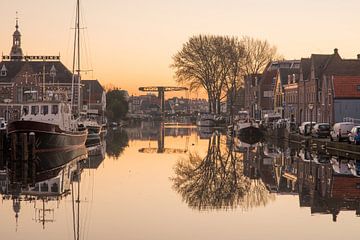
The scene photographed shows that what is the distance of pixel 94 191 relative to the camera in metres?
27.5

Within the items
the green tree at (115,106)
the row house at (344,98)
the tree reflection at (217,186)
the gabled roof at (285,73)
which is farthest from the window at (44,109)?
the green tree at (115,106)

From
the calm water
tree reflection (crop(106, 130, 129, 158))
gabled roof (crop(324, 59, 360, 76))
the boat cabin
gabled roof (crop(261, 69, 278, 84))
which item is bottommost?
the calm water

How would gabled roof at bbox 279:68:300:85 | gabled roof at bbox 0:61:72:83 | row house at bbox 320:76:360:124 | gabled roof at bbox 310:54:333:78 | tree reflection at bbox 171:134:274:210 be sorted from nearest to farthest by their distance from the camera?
tree reflection at bbox 171:134:274:210 < row house at bbox 320:76:360:124 < gabled roof at bbox 310:54:333:78 < gabled roof at bbox 279:68:300:85 < gabled roof at bbox 0:61:72:83

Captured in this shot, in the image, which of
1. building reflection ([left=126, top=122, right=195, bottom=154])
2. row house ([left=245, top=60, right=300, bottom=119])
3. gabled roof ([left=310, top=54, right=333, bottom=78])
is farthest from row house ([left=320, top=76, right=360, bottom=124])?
row house ([left=245, top=60, right=300, bottom=119])

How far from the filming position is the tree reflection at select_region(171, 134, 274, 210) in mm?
24494

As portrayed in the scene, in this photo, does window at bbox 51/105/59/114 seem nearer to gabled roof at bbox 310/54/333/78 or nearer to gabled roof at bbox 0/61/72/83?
gabled roof at bbox 310/54/333/78

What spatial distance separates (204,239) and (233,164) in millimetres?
25465

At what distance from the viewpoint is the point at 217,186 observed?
2962cm

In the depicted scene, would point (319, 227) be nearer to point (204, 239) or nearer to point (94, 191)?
point (204, 239)

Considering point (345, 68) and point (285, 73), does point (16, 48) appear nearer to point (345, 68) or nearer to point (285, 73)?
point (285, 73)

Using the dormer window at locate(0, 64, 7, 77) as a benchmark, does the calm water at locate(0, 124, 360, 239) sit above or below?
below

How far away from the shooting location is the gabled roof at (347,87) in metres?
→ 67.4

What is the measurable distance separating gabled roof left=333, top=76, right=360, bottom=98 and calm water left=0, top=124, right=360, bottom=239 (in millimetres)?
28912

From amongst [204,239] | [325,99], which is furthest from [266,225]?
[325,99]
